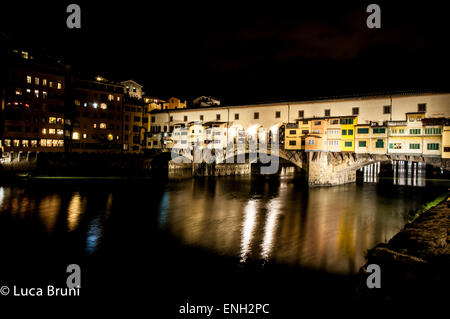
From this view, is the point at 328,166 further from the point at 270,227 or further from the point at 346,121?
the point at 270,227

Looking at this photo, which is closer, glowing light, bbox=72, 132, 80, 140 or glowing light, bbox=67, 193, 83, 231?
glowing light, bbox=67, 193, 83, 231

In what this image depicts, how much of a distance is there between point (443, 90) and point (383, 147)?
619 cm

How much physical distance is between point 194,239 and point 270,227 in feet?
13.7

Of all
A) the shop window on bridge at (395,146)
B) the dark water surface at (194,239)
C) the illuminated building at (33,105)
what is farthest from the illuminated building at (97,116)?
the shop window on bridge at (395,146)

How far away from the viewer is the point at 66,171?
34344 millimetres

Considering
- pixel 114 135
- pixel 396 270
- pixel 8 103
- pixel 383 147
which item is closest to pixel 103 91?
pixel 114 135

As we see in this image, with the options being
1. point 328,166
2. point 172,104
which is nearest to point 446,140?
point 328,166

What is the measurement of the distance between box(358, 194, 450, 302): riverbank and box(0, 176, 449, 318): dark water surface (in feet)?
6.56

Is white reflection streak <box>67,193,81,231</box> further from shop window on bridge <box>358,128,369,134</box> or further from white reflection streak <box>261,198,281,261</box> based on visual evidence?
shop window on bridge <box>358,128,369,134</box>

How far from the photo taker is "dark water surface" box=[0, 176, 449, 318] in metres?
8.84

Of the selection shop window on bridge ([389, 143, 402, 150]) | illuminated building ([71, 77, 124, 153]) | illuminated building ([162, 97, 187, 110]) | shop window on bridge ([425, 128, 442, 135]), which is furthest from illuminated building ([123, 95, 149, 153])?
shop window on bridge ([425, 128, 442, 135])

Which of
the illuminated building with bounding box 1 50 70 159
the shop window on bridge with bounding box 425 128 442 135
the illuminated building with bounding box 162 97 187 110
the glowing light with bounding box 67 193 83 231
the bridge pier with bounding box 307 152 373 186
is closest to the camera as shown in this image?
the glowing light with bounding box 67 193 83 231

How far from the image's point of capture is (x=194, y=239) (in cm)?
1341
